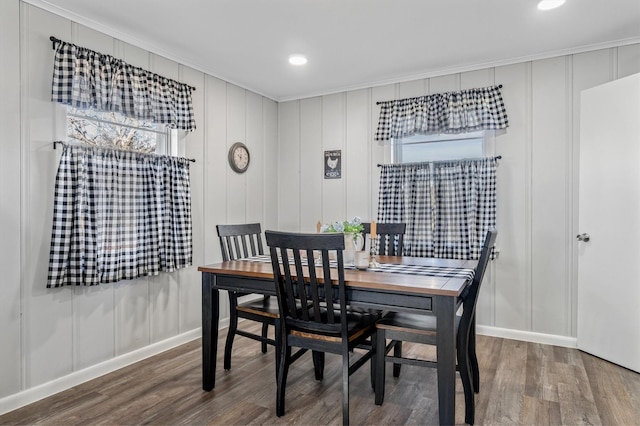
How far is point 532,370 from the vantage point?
2807 millimetres

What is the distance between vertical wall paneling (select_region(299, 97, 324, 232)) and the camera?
449cm

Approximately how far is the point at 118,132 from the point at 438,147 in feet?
9.37

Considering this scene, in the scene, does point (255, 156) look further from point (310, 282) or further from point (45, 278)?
point (310, 282)

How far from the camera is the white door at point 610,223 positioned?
2.80 meters

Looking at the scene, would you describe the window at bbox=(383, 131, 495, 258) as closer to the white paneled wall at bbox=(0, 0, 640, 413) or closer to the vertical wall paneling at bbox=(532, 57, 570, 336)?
the white paneled wall at bbox=(0, 0, 640, 413)

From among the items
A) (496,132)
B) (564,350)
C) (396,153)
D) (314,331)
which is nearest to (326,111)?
(396,153)

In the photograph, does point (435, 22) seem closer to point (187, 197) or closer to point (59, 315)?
point (187, 197)

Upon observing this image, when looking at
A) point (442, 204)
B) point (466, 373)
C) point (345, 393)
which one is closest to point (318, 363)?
point (345, 393)

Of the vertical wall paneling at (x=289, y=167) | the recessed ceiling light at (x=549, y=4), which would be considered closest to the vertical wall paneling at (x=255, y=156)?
the vertical wall paneling at (x=289, y=167)

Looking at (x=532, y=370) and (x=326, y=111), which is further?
(x=326, y=111)

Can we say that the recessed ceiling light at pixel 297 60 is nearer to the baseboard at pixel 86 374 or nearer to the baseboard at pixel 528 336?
the baseboard at pixel 86 374

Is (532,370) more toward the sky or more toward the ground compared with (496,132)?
more toward the ground

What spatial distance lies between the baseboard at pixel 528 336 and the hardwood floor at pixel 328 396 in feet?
0.68

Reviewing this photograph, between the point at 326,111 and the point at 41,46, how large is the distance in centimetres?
270
